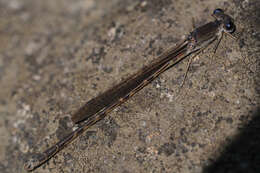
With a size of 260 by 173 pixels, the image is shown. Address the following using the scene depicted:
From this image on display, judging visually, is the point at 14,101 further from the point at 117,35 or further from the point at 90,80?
the point at 117,35

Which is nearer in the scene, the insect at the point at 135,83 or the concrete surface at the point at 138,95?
the concrete surface at the point at 138,95

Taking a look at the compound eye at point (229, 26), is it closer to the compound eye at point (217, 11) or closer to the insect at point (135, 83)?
the insect at point (135, 83)

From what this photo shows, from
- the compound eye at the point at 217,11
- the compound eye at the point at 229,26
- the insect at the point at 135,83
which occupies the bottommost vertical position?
the compound eye at the point at 229,26

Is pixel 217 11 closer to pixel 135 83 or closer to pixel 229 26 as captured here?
pixel 229 26

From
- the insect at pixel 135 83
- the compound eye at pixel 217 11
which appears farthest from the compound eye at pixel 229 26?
the compound eye at pixel 217 11

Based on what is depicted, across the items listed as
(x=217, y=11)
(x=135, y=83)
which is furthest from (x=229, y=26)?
(x=135, y=83)

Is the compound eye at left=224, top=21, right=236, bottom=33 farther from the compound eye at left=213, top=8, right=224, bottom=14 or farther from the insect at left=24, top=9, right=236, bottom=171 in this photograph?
the compound eye at left=213, top=8, right=224, bottom=14

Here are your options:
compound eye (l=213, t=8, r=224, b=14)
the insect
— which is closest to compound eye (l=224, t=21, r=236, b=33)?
the insect
